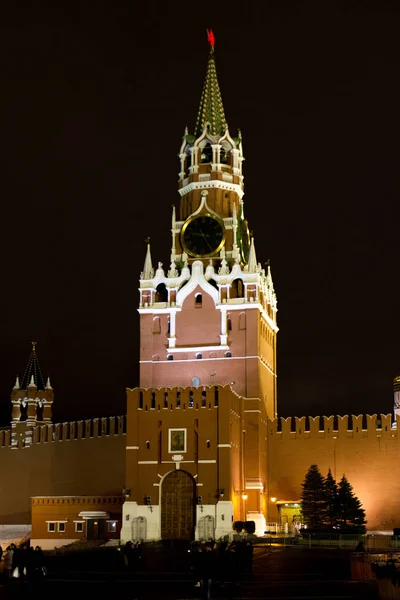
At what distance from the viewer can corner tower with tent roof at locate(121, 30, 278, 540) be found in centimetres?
4266

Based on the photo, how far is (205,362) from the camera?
50.8 meters

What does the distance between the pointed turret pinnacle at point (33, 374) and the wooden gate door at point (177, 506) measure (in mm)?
21455

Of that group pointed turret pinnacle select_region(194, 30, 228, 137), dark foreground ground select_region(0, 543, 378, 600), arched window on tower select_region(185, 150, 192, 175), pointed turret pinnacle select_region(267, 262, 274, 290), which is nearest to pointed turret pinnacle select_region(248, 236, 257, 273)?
pointed turret pinnacle select_region(267, 262, 274, 290)

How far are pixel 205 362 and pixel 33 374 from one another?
623 inches

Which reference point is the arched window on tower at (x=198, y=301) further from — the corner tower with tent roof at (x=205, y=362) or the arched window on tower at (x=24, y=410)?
the arched window on tower at (x=24, y=410)

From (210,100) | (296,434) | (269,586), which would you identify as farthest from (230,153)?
(269,586)

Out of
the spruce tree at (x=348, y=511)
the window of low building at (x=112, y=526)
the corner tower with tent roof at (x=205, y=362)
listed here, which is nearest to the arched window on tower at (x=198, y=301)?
the corner tower with tent roof at (x=205, y=362)

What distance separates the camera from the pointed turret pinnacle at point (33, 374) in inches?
2463

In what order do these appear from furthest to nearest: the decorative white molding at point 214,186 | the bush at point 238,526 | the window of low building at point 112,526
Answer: the decorative white molding at point 214,186 → the window of low building at point 112,526 → the bush at point 238,526

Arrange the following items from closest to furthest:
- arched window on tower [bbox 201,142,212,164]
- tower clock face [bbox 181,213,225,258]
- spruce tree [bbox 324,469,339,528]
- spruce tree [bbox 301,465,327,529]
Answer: spruce tree [bbox 324,469,339,528] → spruce tree [bbox 301,465,327,529] → tower clock face [bbox 181,213,225,258] → arched window on tower [bbox 201,142,212,164]

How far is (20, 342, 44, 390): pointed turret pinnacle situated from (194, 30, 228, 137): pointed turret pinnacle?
1743 cm

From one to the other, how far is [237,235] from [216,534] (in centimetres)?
1733

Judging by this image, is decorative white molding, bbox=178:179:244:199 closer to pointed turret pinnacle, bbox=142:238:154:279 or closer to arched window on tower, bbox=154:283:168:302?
pointed turret pinnacle, bbox=142:238:154:279

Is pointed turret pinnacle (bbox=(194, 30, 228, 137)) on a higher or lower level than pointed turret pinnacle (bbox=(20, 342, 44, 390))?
higher
